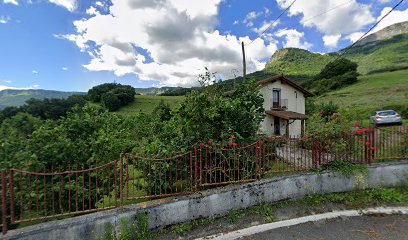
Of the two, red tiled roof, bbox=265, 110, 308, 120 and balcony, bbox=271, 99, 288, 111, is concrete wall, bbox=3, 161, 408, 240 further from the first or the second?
balcony, bbox=271, 99, 288, 111

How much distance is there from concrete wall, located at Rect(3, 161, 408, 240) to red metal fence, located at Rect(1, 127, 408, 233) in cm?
27

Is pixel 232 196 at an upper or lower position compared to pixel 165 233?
upper

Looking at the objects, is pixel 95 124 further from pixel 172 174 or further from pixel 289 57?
pixel 289 57

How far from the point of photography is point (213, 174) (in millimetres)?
5203

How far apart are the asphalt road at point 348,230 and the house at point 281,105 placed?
12925mm

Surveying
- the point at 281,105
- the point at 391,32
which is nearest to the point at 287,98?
the point at 281,105

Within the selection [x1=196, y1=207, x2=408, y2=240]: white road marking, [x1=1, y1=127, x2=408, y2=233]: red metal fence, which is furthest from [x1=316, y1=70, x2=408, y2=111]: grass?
[x1=196, y1=207, x2=408, y2=240]: white road marking

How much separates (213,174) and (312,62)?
283 feet

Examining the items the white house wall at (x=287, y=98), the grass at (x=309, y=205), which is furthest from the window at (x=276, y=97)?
the grass at (x=309, y=205)

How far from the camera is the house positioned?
57.7 feet

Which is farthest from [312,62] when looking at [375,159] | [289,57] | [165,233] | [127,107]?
[165,233]

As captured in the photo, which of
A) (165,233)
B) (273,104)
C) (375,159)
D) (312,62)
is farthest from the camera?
(312,62)

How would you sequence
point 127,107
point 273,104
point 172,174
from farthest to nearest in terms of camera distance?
point 127,107, point 273,104, point 172,174

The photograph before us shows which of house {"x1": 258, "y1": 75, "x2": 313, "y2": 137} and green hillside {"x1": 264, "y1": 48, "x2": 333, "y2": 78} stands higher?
green hillside {"x1": 264, "y1": 48, "x2": 333, "y2": 78}
